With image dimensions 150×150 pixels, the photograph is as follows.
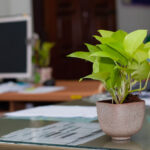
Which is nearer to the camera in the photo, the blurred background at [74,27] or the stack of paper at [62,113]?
the stack of paper at [62,113]

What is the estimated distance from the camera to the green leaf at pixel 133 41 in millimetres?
924

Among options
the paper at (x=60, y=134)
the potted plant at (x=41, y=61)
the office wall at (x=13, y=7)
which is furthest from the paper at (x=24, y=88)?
the office wall at (x=13, y=7)

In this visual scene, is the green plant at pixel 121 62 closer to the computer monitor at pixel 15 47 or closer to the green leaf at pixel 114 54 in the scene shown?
the green leaf at pixel 114 54

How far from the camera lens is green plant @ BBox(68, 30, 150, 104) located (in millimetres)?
929

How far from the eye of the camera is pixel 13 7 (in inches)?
184

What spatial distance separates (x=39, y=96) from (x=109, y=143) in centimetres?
165

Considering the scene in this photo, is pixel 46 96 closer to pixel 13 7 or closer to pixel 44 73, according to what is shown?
pixel 44 73

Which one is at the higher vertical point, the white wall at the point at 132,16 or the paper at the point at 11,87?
the white wall at the point at 132,16

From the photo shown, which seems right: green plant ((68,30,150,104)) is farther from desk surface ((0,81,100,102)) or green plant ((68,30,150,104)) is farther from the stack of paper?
desk surface ((0,81,100,102))

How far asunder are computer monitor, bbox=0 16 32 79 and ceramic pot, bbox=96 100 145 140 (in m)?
2.08

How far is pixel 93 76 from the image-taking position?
0.95 meters

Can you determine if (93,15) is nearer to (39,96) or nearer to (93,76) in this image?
(39,96)

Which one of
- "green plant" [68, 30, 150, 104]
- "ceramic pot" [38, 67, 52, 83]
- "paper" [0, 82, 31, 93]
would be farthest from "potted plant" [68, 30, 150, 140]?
"ceramic pot" [38, 67, 52, 83]

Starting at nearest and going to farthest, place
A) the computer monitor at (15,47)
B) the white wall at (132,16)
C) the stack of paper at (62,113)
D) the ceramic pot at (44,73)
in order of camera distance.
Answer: the stack of paper at (62,113)
the computer monitor at (15,47)
the ceramic pot at (44,73)
the white wall at (132,16)
